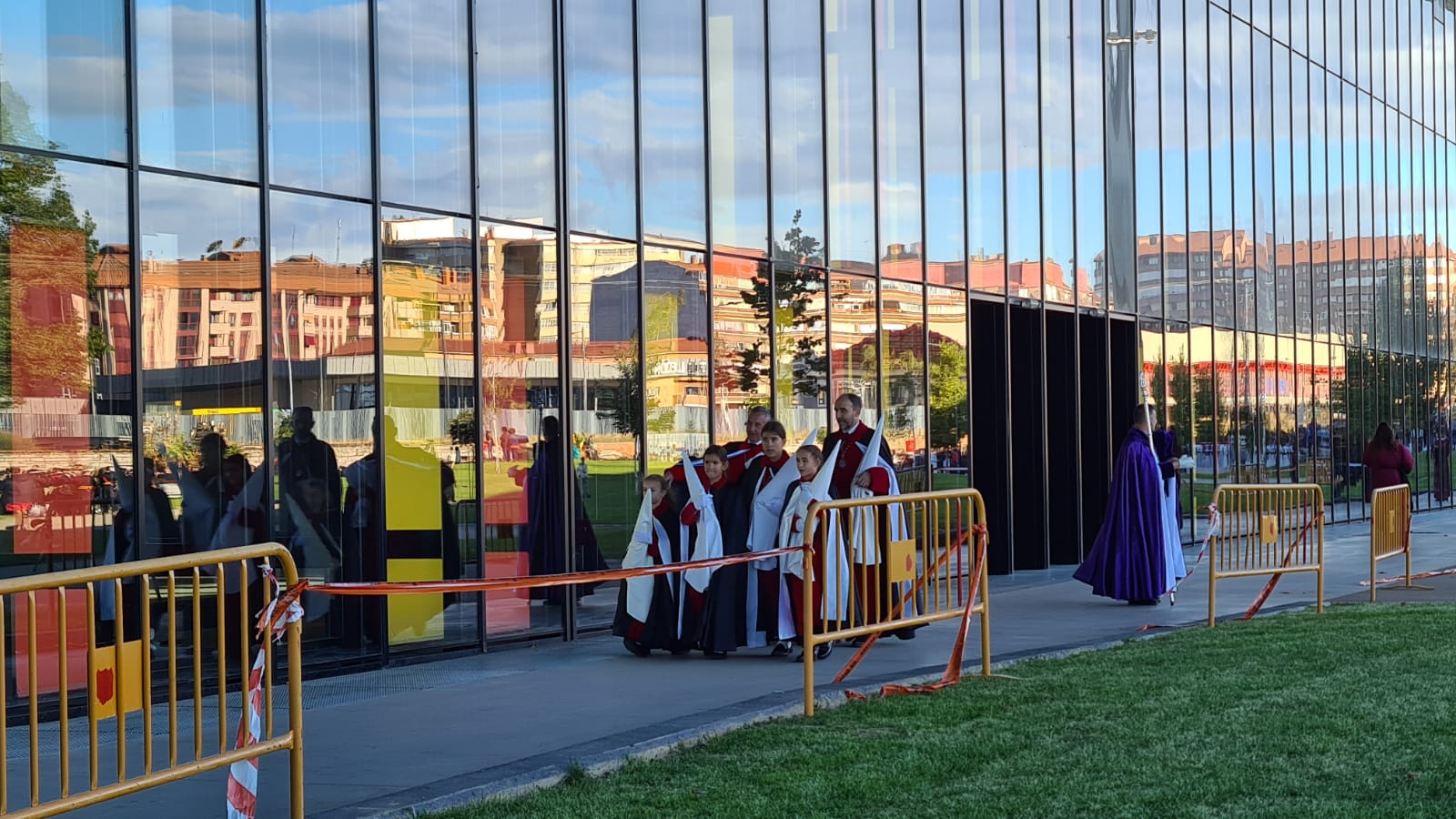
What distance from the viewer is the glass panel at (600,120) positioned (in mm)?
14422

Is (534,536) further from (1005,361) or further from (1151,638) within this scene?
(1005,361)

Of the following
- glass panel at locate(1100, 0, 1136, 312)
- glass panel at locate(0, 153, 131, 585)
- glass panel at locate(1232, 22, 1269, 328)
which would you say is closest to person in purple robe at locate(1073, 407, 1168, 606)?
glass panel at locate(1100, 0, 1136, 312)

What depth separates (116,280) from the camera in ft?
35.0

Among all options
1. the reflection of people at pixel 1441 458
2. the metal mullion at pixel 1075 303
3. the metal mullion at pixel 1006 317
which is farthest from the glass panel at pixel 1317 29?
the metal mullion at pixel 1006 317

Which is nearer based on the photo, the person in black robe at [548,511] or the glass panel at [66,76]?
the glass panel at [66,76]

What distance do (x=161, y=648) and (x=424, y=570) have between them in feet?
9.52

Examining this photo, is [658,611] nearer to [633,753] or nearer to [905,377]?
[633,753]

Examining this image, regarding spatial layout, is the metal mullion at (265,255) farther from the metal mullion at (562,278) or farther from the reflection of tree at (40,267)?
the metal mullion at (562,278)

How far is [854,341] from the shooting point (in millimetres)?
18547

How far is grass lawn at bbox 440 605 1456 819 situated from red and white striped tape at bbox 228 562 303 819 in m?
0.79

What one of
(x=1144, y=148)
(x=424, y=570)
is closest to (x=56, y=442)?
(x=424, y=570)

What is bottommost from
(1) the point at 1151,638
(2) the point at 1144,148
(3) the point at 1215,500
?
(1) the point at 1151,638

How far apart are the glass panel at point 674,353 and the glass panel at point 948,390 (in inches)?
201

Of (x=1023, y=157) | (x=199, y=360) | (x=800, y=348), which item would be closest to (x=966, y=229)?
(x=1023, y=157)
